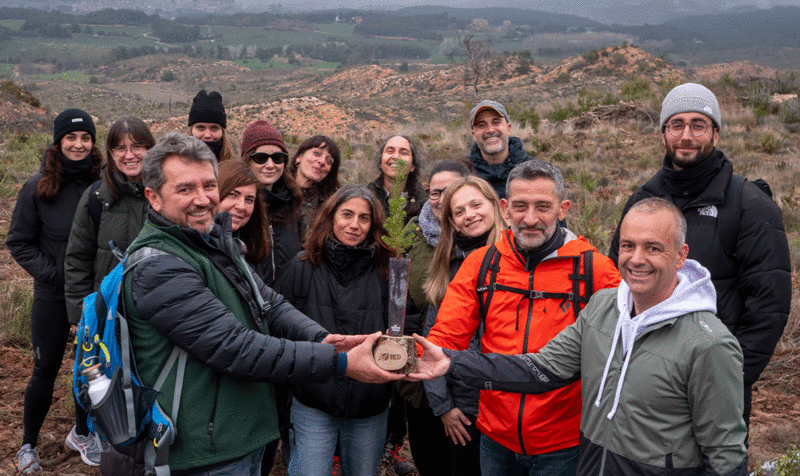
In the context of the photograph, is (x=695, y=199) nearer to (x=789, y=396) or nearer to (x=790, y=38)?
(x=789, y=396)

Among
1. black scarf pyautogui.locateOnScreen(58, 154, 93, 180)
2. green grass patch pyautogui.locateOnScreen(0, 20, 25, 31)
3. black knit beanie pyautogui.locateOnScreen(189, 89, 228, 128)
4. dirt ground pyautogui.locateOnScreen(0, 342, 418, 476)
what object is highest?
green grass patch pyautogui.locateOnScreen(0, 20, 25, 31)

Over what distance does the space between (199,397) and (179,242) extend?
1.99ft

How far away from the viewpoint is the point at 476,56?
147 ft

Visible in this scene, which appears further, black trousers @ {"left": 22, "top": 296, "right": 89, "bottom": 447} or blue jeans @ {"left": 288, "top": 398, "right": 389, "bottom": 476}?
black trousers @ {"left": 22, "top": 296, "right": 89, "bottom": 447}

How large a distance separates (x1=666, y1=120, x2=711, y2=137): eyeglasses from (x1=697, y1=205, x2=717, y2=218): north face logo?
394 mm

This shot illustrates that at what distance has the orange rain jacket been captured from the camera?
2.67 m

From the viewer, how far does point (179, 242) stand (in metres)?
2.34

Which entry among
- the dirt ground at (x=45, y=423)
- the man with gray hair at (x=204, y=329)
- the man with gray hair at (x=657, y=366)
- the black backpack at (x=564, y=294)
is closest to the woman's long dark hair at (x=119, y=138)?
the man with gray hair at (x=204, y=329)

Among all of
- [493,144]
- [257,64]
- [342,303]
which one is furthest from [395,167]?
[257,64]

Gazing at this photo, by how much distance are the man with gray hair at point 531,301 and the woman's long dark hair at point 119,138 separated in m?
2.27

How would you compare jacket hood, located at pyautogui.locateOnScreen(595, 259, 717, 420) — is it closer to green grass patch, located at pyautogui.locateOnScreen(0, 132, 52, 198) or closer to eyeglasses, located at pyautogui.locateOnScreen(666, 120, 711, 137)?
eyeglasses, located at pyautogui.locateOnScreen(666, 120, 711, 137)

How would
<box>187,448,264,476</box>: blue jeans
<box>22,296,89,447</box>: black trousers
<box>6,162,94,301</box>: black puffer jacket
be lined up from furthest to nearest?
<box>6,162,94,301</box>: black puffer jacket, <box>22,296,89,447</box>: black trousers, <box>187,448,264,476</box>: blue jeans

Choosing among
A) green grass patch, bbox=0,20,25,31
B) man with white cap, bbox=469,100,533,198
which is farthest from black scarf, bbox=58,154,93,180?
green grass patch, bbox=0,20,25,31

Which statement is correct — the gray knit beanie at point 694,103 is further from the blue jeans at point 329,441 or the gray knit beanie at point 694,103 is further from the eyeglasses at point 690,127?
the blue jeans at point 329,441
